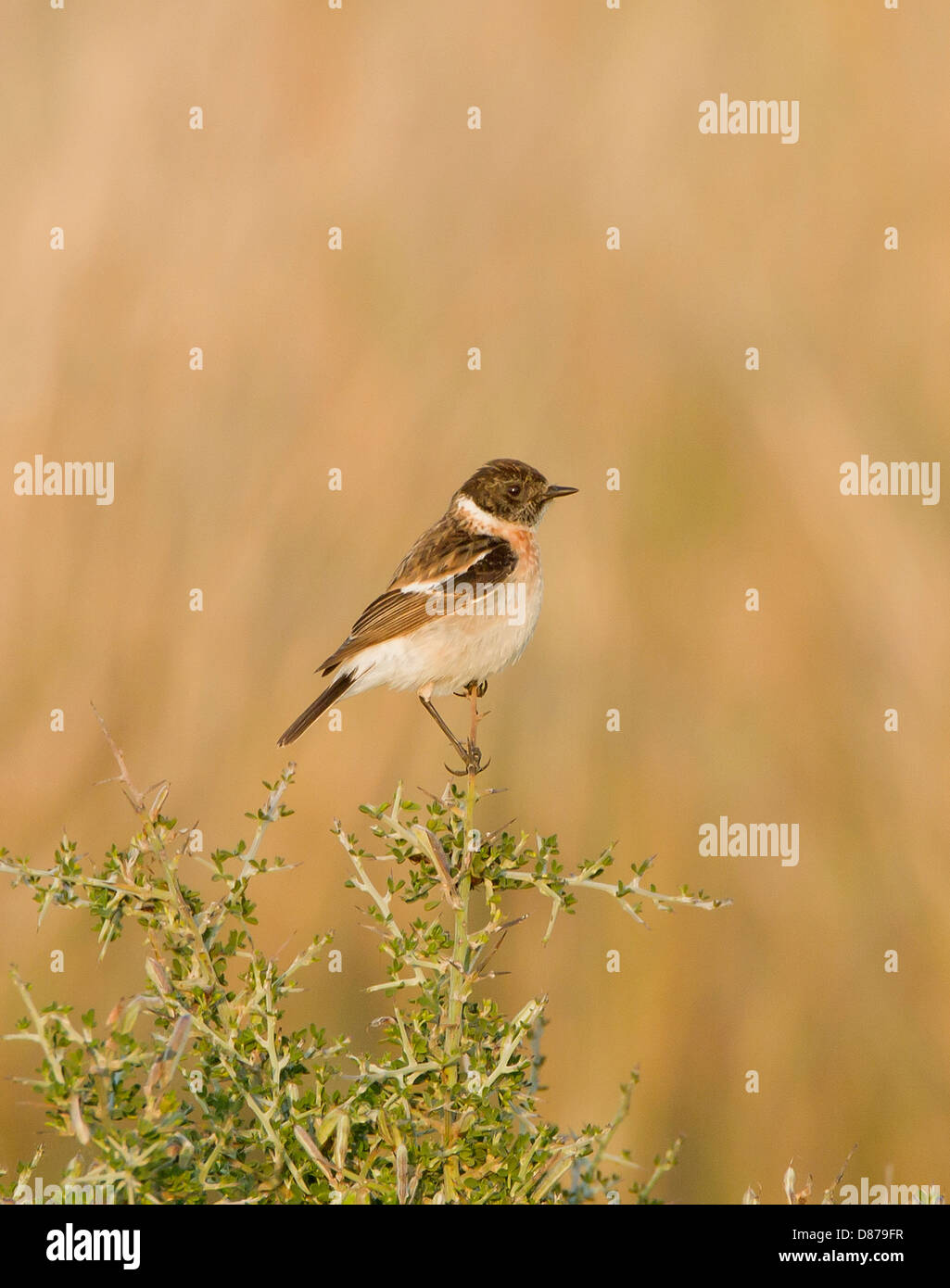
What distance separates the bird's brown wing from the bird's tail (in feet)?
0.20

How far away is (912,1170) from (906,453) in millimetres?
2780

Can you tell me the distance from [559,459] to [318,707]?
5.50 ft

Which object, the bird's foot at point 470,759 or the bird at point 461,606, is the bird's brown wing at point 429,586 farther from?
the bird's foot at point 470,759

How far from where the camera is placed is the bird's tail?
14.0 ft

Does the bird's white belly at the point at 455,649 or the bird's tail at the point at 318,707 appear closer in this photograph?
the bird's tail at the point at 318,707

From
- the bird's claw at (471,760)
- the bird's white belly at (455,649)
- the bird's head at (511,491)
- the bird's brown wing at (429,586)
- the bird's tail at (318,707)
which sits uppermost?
the bird's head at (511,491)

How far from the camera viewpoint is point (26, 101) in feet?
17.3

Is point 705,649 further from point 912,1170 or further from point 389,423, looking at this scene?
point 912,1170

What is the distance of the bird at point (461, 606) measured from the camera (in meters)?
4.48

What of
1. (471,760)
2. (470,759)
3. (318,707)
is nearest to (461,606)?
(318,707)

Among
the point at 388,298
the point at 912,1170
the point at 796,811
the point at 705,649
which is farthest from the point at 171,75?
the point at 912,1170

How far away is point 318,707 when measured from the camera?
4395 mm

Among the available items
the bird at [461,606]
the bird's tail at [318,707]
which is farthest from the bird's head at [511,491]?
the bird's tail at [318,707]

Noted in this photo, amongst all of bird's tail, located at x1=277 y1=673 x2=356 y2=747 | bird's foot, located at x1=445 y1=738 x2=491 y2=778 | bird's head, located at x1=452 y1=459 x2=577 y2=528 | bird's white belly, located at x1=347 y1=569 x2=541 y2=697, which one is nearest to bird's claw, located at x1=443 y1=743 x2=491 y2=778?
bird's foot, located at x1=445 y1=738 x2=491 y2=778
